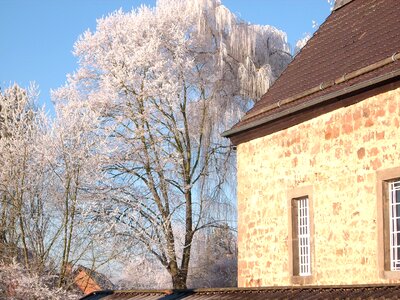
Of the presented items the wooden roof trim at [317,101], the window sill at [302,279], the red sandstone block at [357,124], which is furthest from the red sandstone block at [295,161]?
the window sill at [302,279]

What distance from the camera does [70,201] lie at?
2516cm

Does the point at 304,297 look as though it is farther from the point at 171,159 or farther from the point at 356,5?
the point at 171,159

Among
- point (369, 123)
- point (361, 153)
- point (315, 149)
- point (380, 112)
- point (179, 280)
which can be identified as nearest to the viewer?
point (380, 112)

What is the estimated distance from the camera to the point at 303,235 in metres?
17.2

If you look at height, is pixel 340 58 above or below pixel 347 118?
above

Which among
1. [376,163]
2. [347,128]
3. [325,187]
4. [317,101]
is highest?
[317,101]

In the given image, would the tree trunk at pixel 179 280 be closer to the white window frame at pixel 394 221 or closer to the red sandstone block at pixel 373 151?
the red sandstone block at pixel 373 151

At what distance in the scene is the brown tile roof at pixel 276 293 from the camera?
1200 cm

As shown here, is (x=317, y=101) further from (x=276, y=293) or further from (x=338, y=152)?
(x=276, y=293)

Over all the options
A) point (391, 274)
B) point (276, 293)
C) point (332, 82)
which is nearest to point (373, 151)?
point (332, 82)

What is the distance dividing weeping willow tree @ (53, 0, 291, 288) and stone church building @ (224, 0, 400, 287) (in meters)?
10.9

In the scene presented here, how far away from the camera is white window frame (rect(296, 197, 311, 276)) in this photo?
56.2 feet

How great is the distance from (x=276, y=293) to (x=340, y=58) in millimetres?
5024

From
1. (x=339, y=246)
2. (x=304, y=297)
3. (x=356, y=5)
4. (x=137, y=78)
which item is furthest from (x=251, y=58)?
(x=304, y=297)
